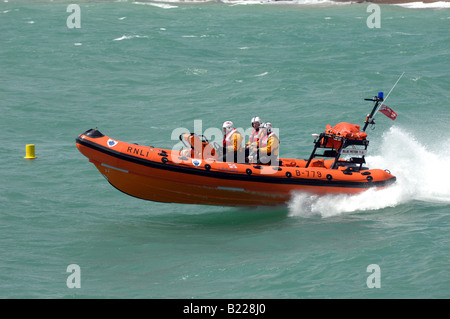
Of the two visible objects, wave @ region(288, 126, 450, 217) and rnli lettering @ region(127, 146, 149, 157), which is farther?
wave @ region(288, 126, 450, 217)

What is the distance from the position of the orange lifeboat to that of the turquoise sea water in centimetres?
31

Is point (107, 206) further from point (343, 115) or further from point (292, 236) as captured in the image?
point (343, 115)

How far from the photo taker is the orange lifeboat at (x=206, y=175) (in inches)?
413

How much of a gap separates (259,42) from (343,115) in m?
11.9

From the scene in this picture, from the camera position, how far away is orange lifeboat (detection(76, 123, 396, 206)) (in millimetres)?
10500

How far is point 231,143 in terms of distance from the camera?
10.9m

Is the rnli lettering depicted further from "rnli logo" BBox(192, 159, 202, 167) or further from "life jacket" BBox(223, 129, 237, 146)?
"life jacket" BBox(223, 129, 237, 146)

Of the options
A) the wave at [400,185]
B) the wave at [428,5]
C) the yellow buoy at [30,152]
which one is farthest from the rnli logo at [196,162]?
the wave at [428,5]

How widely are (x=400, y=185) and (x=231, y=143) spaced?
10.5 ft

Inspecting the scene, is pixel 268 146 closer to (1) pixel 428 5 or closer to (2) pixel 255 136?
(2) pixel 255 136

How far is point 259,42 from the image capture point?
29.3 m

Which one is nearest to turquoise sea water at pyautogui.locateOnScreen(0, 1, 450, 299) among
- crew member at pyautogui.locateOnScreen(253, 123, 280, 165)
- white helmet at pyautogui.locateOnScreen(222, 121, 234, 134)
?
crew member at pyautogui.locateOnScreen(253, 123, 280, 165)

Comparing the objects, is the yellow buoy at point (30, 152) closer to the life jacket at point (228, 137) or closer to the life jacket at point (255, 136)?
the life jacket at point (228, 137)
